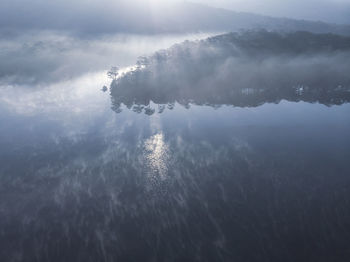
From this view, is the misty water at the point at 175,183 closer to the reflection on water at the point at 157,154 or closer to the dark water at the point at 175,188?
the dark water at the point at 175,188

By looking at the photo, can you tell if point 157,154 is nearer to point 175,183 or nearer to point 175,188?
point 175,183

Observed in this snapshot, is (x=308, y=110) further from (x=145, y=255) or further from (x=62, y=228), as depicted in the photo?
(x=62, y=228)

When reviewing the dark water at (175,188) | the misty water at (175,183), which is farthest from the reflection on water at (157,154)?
the misty water at (175,183)

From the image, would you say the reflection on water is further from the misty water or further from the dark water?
the misty water

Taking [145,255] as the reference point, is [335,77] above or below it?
above

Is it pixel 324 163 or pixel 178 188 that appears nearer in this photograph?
pixel 178 188

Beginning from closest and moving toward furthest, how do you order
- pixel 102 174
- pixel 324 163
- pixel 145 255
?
pixel 145 255, pixel 102 174, pixel 324 163

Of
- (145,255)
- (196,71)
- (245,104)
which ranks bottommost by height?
(145,255)

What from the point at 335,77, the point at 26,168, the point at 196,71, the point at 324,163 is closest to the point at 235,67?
the point at 196,71
